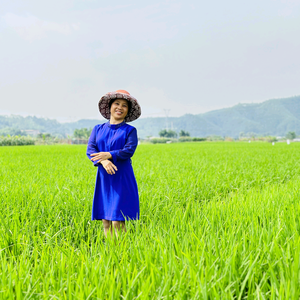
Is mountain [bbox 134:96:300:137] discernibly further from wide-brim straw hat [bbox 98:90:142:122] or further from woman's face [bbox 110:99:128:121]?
woman's face [bbox 110:99:128:121]

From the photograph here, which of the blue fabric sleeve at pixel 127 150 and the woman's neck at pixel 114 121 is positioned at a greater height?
the woman's neck at pixel 114 121

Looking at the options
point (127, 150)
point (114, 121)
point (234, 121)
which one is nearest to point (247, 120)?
point (234, 121)

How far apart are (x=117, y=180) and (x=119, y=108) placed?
1.78ft

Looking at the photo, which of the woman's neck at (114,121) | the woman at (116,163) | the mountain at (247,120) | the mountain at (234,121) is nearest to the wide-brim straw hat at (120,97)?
the woman at (116,163)

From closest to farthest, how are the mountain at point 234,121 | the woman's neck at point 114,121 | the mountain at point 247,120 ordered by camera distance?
the woman's neck at point 114,121 < the mountain at point 247,120 < the mountain at point 234,121

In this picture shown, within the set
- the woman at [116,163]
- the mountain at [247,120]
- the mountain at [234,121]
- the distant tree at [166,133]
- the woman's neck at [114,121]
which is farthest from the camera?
the mountain at [234,121]

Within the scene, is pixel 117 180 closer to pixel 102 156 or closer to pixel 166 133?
pixel 102 156

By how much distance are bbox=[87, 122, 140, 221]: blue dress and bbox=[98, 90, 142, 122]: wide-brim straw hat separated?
142 millimetres

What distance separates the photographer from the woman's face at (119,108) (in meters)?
1.99

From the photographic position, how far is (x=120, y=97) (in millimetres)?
1965

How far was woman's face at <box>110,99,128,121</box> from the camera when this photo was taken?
1989 mm

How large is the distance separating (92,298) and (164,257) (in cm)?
→ 38

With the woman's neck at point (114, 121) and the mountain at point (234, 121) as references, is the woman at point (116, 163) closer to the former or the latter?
the woman's neck at point (114, 121)

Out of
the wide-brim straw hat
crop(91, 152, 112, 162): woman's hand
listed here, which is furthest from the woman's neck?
crop(91, 152, 112, 162): woman's hand
